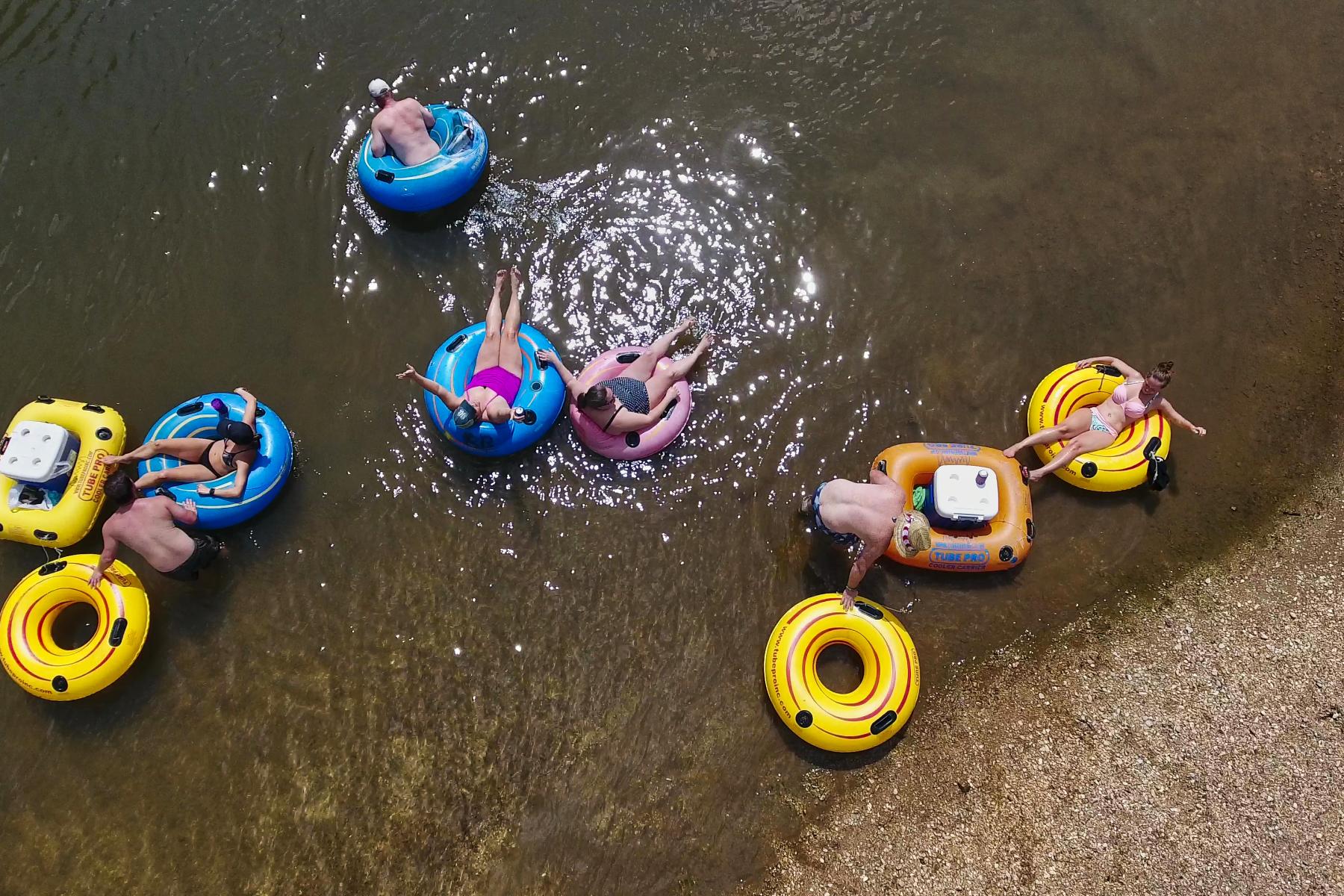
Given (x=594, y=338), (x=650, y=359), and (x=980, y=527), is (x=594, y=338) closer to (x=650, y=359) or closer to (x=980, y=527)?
(x=650, y=359)

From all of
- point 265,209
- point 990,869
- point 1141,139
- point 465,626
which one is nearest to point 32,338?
point 265,209

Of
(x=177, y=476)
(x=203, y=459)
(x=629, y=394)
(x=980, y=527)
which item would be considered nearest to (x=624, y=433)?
(x=629, y=394)

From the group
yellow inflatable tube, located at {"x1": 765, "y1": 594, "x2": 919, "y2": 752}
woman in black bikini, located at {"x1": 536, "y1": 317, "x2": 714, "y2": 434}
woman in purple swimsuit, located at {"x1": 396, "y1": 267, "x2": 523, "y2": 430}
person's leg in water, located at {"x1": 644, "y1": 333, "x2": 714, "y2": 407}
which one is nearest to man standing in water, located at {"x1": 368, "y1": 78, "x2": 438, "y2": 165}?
woman in purple swimsuit, located at {"x1": 396, "y1": 267, "x2": 523, "y2": 430}

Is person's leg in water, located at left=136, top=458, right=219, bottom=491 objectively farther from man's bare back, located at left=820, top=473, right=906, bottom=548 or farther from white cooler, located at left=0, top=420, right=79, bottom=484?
man's bare back, located at left=820, top=473, right=906, bottom=548

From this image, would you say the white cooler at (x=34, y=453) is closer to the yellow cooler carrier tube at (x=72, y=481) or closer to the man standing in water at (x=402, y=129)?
the yellow cooler carrier tube at (x=72, y=481)

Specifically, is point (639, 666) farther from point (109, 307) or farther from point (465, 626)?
point (109, 307)

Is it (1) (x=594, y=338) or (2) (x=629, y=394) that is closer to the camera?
(2) (x=629, y=394)
